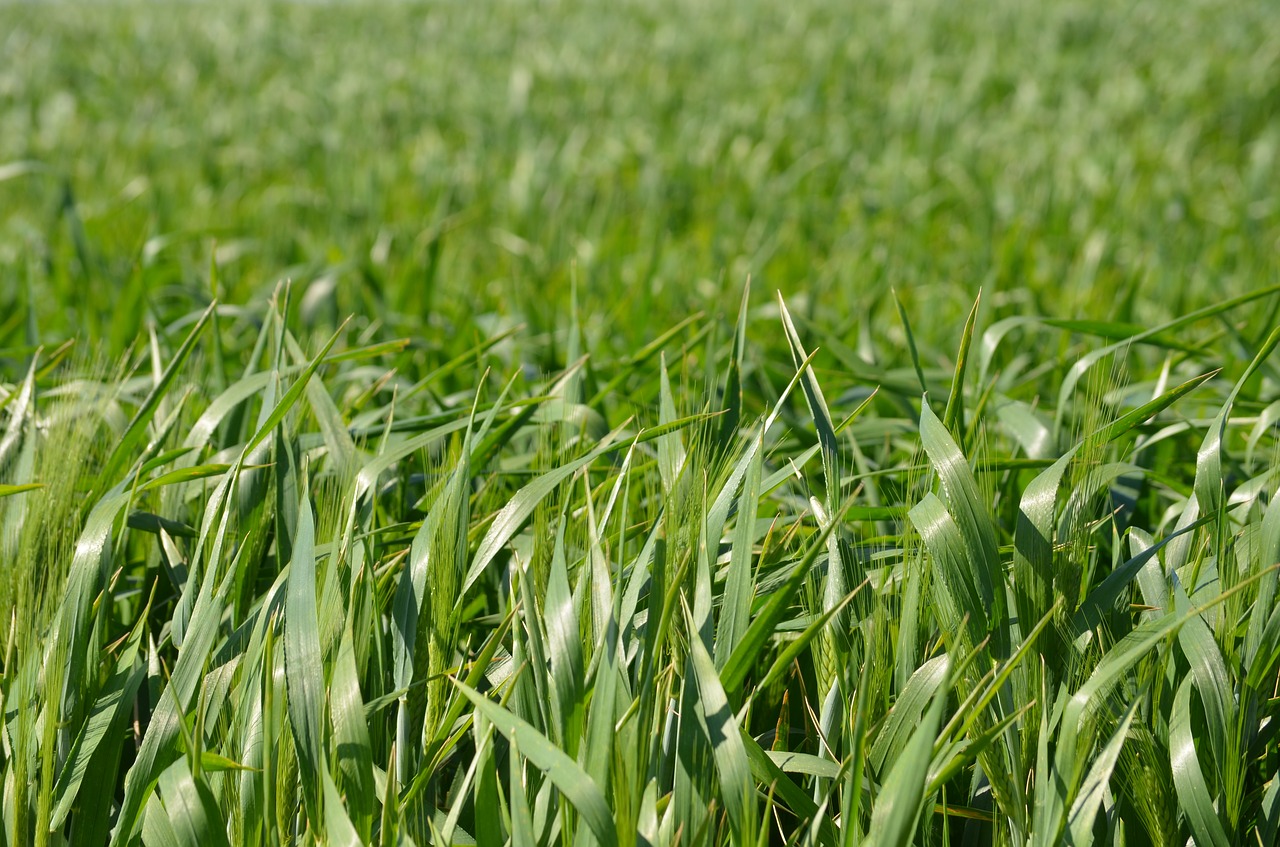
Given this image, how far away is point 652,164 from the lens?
421 cm

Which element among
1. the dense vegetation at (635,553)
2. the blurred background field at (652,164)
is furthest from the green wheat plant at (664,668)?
the blurred background field at (652,164)

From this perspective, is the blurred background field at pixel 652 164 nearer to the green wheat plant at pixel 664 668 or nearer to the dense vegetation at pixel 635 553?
the dense vegetation at pixel 635 553

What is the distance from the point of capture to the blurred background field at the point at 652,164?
250 centimetres

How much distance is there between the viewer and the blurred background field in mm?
2504

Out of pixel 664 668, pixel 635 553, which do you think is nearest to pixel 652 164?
pixel 635 553

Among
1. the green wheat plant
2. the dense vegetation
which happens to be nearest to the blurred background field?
the dense vegetation

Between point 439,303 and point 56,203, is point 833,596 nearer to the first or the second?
point 439,303

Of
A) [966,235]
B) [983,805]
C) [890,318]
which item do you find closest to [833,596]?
[983,805]

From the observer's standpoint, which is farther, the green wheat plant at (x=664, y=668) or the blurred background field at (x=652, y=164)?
the blurred background field at (x=652, y=164)

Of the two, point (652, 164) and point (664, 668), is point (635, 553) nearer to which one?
point (664, 668)

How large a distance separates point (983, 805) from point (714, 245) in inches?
90.6

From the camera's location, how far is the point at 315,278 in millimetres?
2445

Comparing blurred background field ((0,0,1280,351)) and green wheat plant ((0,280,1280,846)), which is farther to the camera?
blurred background field ((0,0,1280,351))

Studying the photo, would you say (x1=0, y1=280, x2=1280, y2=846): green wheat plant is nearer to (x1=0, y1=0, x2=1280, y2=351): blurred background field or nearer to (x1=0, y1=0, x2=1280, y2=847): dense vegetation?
(x1=0, y1=0, x2=1280, y2=847): dense vegetation
